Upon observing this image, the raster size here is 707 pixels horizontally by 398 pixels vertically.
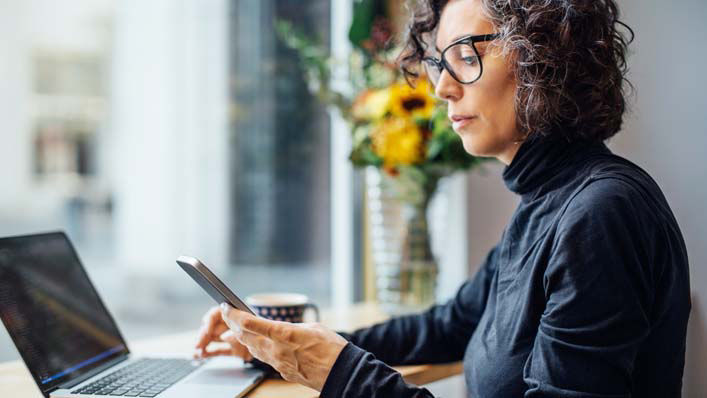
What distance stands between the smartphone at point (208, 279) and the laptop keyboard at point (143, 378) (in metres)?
0.18

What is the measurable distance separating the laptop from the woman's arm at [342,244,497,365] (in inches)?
9.3

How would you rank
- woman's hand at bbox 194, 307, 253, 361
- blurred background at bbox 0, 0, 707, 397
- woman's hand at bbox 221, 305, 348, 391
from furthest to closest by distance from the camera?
1. blurred background at bbox 0, 0, 707, 397
2. woman's hand at bbox 194, 307, 253, 361
3. woman's hand at bbox 221, 305, 348, 391

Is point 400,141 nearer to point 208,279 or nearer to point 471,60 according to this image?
point 471,60

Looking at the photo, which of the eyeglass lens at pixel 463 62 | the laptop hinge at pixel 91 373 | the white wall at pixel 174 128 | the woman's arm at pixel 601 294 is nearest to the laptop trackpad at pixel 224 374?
the laptop hinge at pixel 91 373

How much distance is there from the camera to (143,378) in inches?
37.0

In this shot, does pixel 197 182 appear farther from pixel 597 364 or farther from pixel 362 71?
pixel 597 364

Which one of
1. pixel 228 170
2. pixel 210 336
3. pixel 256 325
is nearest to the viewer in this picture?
pixel 256 325

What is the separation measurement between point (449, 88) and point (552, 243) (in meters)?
0.29

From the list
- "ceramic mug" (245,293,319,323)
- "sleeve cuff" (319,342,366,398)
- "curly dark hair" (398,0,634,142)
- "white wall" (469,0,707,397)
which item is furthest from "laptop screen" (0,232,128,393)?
"white wall" (469,0,707,397)

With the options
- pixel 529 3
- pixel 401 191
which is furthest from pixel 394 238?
pixel 529 3

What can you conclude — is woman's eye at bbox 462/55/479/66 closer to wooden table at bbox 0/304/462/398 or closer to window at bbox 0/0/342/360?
wooden table at bbox 0/304/462/398

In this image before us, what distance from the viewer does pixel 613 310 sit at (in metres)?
0.69

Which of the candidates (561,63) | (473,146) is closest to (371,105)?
(473,146)

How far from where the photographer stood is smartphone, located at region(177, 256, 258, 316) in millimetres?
782
